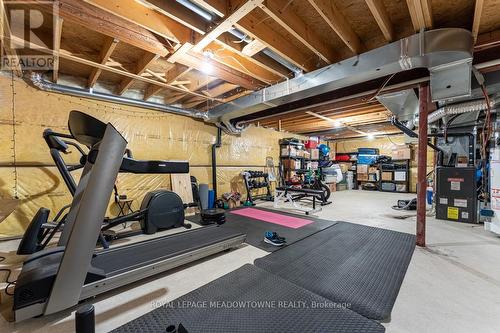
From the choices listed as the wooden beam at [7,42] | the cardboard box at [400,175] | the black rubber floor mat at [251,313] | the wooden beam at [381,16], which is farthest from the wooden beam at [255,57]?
the cardboard box at [400,175]

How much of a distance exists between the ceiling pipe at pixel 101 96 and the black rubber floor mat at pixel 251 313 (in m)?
3.80

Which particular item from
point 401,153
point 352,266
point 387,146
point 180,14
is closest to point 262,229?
point 352,266

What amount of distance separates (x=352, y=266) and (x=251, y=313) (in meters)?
1.26

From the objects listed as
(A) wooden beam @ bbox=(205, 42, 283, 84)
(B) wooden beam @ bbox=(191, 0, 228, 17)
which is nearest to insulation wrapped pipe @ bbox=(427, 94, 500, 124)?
(A) wooden beam @ bbox=(205, 42, 283, 84)

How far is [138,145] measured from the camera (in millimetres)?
4289

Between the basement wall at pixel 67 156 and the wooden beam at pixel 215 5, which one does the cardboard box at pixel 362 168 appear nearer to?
the basement wall at pixel 67 156

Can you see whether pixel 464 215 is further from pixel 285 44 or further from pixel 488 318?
pixel 285 44

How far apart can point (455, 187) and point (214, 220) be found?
15.0ft

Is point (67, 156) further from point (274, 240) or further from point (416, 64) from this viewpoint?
point (416, 64)

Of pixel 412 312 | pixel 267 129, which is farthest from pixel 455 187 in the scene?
pixel 267 129

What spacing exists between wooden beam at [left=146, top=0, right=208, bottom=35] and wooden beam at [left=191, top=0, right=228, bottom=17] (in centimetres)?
26

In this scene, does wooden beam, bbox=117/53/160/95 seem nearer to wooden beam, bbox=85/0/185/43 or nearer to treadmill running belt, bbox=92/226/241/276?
wooden beam, bbox=85/0/185/43

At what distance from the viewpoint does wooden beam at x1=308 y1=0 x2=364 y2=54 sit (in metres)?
1.89

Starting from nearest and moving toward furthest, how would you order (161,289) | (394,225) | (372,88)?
(161,289) < (372,88) < (394,225)
